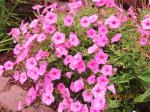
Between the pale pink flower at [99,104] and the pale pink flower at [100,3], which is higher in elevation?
the pale pink flower at [100,3]

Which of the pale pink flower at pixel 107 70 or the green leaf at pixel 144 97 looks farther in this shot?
the pale pink flower at pixel 107 70

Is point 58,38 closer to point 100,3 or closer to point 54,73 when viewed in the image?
point 54,73

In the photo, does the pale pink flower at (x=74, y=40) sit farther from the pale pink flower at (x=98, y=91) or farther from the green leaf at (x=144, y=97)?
the green leaf at (x=144, y=97)

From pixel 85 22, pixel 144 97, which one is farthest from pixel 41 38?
pixel 144 97

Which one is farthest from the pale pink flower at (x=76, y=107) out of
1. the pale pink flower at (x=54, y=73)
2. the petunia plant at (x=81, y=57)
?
the pale pink flower at (x=54, y=73)

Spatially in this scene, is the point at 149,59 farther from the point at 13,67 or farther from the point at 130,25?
the point at 13,67

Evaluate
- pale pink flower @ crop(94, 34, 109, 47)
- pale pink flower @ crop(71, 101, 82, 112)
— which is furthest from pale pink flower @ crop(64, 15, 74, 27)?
pale pink flower @ crop(71, 101, 82, 112)

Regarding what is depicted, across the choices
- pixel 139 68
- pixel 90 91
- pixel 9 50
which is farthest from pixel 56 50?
pixel 9 50
